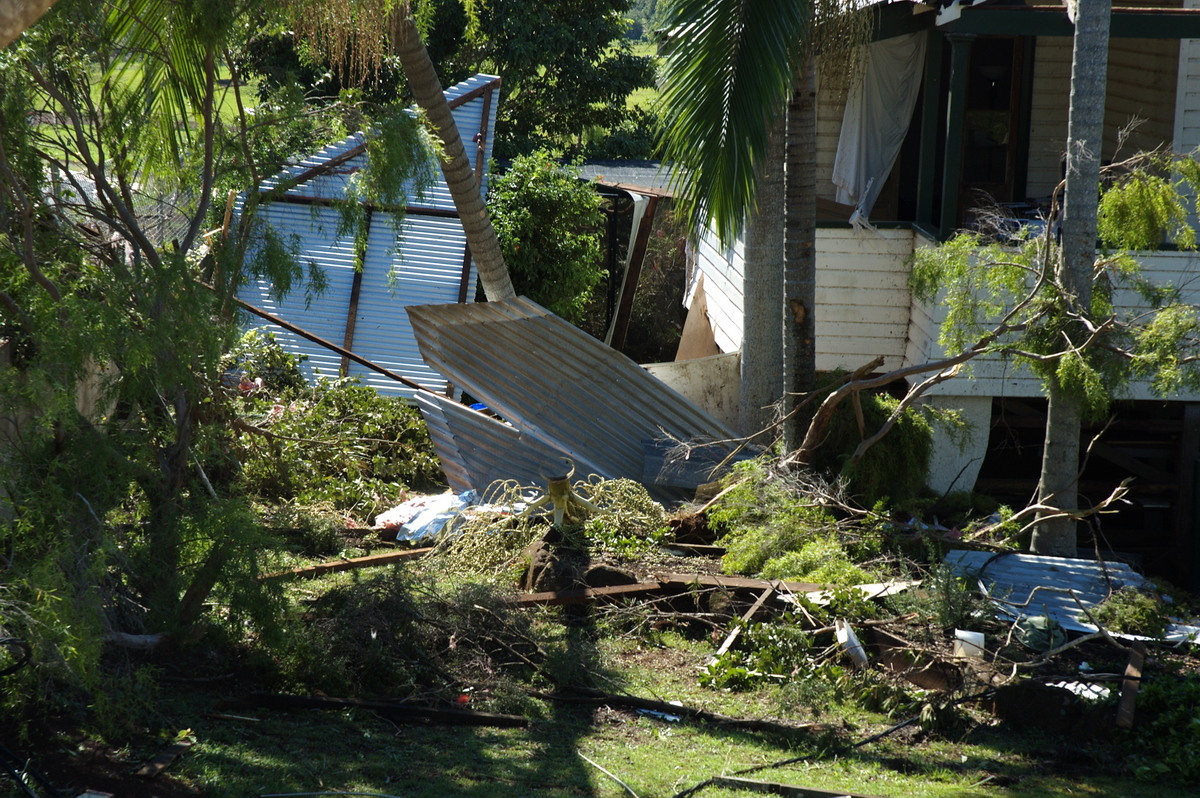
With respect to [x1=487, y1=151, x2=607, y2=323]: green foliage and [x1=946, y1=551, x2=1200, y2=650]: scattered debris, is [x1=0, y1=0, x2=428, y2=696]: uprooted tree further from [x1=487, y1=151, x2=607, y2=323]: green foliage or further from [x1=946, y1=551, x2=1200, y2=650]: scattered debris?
[x1=487, y1=151, x2=607, y2=323]: green foliage

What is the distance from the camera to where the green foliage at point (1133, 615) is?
6.70m

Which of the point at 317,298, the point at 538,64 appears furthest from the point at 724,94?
the point at 538,64

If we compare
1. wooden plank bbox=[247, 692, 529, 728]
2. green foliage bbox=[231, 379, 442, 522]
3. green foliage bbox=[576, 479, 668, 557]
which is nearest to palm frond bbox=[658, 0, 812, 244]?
green foliage bbox=[576, 479, 668, 557]

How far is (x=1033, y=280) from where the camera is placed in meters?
8.98

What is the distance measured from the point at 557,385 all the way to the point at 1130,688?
18.5 feet

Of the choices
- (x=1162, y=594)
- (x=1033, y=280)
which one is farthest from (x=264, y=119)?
(x=1162, y=594)

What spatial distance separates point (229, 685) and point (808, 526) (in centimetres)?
418

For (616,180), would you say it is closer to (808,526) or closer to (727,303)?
(727,303)

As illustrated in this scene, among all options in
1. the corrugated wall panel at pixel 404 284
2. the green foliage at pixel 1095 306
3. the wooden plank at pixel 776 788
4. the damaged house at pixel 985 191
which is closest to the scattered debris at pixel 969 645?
the wooden plank at pixel 776 788

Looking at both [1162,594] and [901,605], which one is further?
[1162,594]

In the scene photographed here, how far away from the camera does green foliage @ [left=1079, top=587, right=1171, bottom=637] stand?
264 inches

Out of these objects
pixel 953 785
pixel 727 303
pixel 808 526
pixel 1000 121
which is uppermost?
pixel 1000 121

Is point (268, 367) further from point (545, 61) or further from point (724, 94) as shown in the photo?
point (545, 61)

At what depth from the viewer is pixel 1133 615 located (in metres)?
6.73
